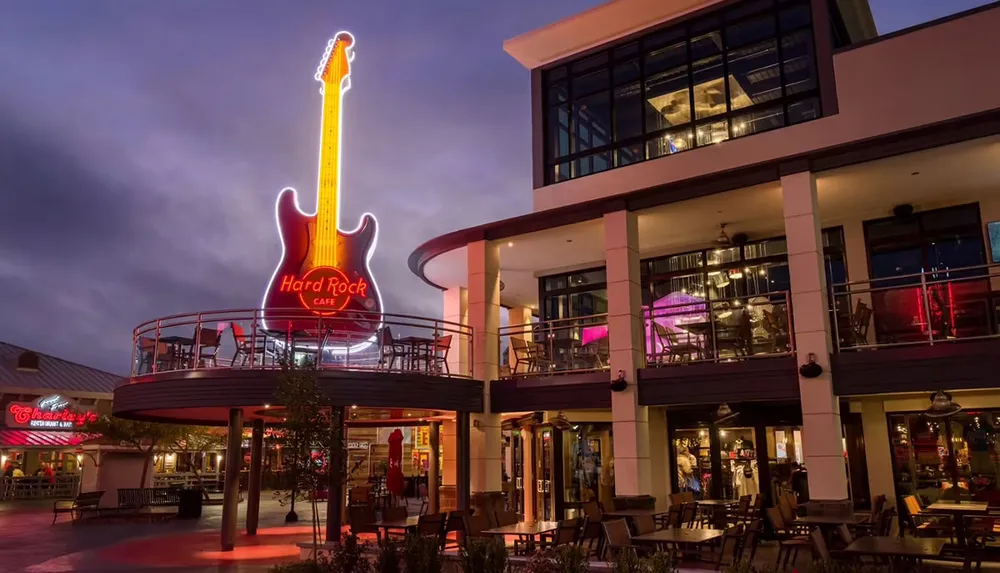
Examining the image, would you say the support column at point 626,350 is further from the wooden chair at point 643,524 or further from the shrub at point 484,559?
the shrub at point 484,559

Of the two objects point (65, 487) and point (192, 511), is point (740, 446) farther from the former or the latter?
point (65, 487)

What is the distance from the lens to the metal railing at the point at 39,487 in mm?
35312

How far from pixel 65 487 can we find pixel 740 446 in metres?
35.5

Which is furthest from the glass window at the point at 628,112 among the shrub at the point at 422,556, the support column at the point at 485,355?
the shrub at the point at 422,556

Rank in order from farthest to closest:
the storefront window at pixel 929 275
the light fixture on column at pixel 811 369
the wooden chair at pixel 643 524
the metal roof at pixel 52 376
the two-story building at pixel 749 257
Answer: the metal roof at pixel 52 376 → the two-story building at pixel 749 257 → the storefront window at pixel 929 275 → the light fixture on column at pixel 811 369 → the wooden chair at pixel 643 524

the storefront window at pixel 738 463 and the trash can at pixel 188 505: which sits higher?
the storefront window at pixel 738 463

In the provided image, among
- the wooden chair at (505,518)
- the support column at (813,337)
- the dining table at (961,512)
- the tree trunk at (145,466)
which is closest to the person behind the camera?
the dining table at (961,512)

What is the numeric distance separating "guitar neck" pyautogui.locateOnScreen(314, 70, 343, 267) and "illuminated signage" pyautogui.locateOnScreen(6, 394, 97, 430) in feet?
68.6

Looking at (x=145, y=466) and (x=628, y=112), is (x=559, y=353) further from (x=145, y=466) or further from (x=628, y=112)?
(x=145, y=466)

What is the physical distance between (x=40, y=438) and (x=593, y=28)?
32.7m

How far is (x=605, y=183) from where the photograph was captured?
1739 cm

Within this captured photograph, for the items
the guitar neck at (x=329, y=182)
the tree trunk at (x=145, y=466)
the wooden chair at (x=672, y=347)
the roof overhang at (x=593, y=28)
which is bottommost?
the tree trunk at (x=145, y=466)

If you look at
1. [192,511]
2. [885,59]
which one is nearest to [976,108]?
[885,59]

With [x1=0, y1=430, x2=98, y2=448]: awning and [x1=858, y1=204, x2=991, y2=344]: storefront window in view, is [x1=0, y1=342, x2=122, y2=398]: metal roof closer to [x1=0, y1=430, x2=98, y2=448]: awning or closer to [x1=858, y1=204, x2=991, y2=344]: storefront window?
[x1=0, y1=430, x2=98, y2=448]: awning
